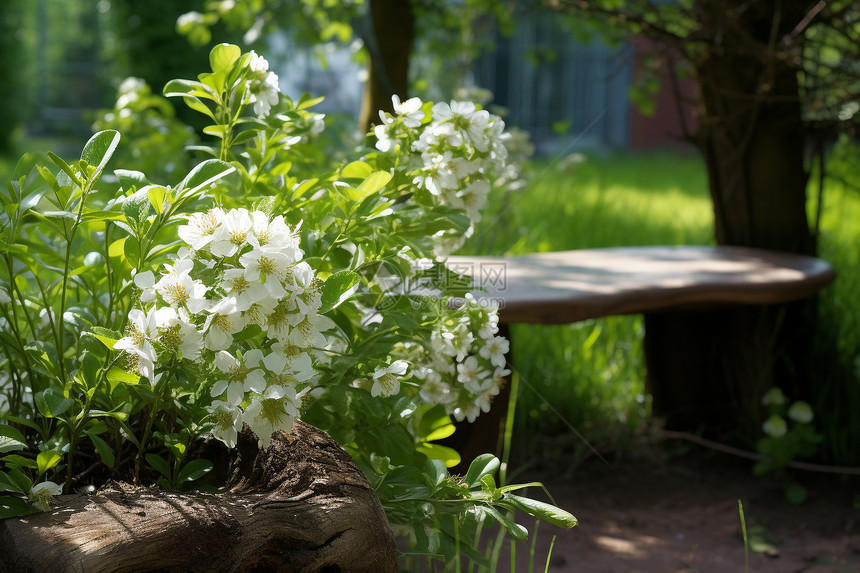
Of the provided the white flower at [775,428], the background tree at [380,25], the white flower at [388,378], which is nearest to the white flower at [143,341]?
the white flower at [388,378]

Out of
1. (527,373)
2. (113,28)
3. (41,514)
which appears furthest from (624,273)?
(113,28)

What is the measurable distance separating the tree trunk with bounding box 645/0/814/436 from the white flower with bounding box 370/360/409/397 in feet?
5.53

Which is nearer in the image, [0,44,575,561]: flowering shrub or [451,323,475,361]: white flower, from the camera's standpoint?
[0,44,575,561]: flowering shrub

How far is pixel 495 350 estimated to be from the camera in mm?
1390

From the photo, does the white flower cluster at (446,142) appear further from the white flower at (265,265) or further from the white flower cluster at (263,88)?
the white flower at (265,265)

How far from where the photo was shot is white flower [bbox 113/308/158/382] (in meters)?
0.93

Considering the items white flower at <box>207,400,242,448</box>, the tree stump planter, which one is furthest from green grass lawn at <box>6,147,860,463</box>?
white flower at <box>207,400,242,448</box>

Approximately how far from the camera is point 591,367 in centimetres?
287

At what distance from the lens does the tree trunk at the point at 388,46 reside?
10.8 ft

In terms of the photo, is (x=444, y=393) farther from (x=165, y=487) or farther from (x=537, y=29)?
(x=537, y=29)

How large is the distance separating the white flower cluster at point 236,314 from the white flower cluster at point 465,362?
276mm

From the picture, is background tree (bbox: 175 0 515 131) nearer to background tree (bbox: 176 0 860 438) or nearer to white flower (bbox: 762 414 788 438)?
background tree (bbox: 176 0 860 438)

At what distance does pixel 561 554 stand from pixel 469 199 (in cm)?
99

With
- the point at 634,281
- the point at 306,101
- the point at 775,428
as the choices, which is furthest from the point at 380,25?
the point at 775,428
